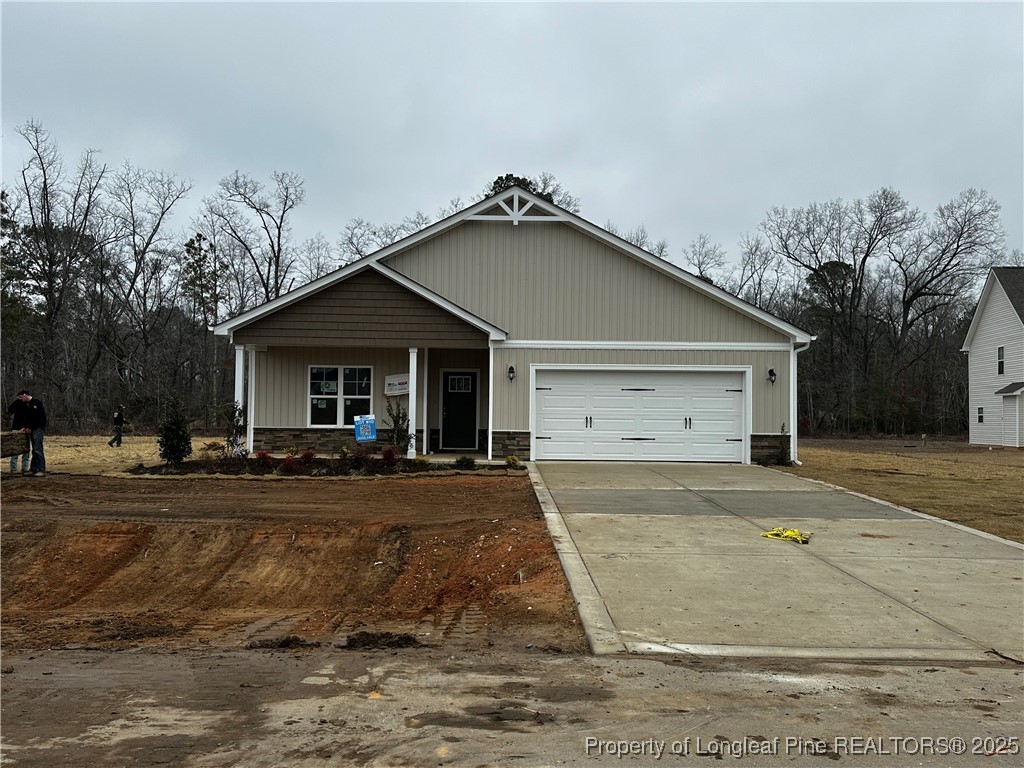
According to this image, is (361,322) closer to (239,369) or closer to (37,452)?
(239,369)

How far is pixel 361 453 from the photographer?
→ 1562 cm

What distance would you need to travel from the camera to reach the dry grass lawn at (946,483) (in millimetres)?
10430

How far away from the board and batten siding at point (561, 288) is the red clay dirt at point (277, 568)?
6044 millimetres

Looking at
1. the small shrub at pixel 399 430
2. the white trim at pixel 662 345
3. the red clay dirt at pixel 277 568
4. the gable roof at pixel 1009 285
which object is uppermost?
the gable roof at pixel 1009 285

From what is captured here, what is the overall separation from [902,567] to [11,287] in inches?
1587

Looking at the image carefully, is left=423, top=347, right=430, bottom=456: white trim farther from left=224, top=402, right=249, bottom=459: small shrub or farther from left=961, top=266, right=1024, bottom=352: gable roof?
left=961, top=266, right=1024, bottom=352: gable roof

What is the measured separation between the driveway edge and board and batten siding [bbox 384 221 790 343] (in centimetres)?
796

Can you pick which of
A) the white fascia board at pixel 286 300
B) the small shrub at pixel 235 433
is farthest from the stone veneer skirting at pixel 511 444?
the small shrub at pixel 235 433

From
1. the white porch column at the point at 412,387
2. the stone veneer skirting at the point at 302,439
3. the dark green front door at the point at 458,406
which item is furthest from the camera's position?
the dark green front door at the point at 458,406

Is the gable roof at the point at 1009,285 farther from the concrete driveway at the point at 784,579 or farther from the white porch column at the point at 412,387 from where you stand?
the white porch column at the point at 412,387

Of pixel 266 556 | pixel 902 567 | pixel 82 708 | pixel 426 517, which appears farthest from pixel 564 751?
pixel 426 517

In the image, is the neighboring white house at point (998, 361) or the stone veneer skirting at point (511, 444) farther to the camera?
the neighboring white house at point (998, 361)

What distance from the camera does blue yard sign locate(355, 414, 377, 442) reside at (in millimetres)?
16438

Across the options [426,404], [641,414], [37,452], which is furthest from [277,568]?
[641,414]
